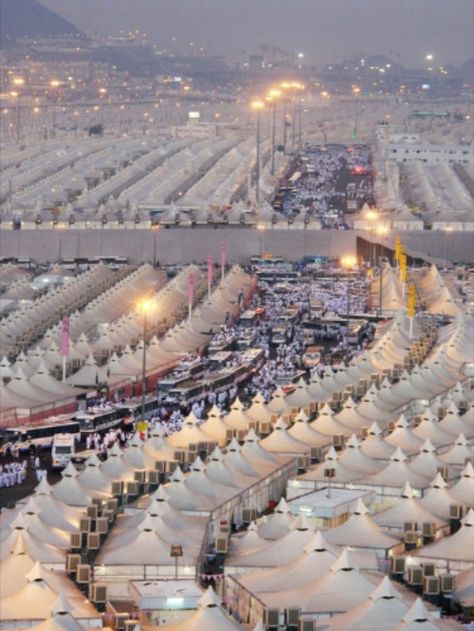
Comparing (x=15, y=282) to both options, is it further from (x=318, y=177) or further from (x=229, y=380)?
(x=318, y=177)

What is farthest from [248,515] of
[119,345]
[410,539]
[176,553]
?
[119,345]

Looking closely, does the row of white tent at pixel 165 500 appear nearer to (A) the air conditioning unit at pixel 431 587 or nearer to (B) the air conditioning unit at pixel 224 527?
(B) the air conditioning unit at pixel 224 527

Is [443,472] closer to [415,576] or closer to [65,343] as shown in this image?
[415,576]

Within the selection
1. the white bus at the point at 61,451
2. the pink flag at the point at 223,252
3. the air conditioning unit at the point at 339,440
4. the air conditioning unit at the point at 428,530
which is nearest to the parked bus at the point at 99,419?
the white bus at the point at 61,451

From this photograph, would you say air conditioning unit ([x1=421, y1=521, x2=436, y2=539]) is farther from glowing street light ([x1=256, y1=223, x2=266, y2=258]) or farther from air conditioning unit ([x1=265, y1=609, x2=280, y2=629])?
glowing street light ([x1=256, y1=223, x2=266, y2=258])

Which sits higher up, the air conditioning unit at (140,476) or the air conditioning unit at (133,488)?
the air conditioning unit at (140,476)

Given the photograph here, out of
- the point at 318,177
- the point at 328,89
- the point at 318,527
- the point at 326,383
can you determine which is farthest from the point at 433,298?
the point at 328,89
